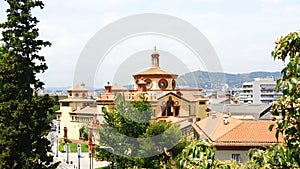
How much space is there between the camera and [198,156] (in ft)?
16.9

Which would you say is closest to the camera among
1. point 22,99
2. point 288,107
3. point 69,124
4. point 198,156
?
point 288,107

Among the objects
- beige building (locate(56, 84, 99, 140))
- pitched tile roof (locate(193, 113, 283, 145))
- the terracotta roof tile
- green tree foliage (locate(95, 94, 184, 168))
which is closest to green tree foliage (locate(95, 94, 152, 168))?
green tree foliage (locate(95, 94, 184, 168))

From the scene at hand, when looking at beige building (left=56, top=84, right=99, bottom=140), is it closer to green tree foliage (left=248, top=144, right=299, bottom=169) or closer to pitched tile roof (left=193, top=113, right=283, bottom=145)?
pitched tile roof (left=193, top=113, right=283, bottom=145)

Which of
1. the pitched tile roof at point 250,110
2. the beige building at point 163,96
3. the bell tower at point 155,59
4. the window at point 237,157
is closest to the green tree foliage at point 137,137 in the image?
the window at point 237,157

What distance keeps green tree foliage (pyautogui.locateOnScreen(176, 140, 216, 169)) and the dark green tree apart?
16364 mm

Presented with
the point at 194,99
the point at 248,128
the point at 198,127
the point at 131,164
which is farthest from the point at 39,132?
the point at 194,99

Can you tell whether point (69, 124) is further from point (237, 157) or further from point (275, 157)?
point (275, 157)

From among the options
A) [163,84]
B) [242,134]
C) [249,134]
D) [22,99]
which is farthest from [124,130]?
[163,84]

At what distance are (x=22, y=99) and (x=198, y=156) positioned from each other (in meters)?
17.4

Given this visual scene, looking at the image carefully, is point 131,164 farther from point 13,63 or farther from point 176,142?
point 13,63

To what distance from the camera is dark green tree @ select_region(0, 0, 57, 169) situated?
20.4 m

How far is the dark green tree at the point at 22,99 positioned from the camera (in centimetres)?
2042

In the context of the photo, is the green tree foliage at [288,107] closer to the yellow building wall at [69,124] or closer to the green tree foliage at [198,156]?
the green tree foliage at [198,156]

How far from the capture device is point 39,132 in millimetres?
21141
